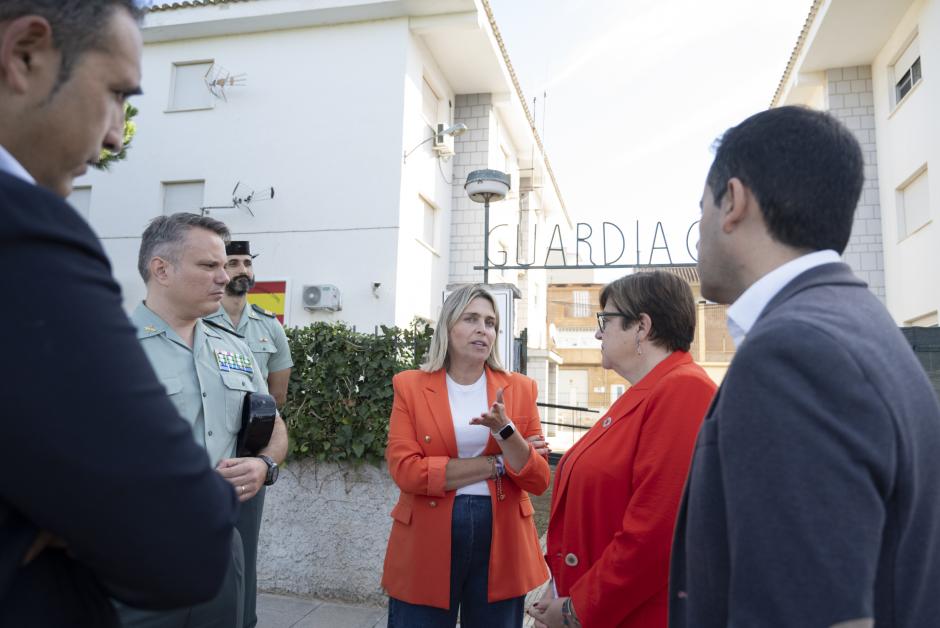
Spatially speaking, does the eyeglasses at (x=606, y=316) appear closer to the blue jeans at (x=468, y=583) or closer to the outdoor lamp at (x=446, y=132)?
the blue jeans at (x=468, y=583)

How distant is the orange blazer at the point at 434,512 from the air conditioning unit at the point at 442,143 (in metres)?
11.8

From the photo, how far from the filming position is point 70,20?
938mm

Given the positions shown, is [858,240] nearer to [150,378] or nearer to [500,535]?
[500,535]

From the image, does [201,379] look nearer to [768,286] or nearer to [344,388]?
[768,286]

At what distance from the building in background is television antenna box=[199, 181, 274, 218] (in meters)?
11.8

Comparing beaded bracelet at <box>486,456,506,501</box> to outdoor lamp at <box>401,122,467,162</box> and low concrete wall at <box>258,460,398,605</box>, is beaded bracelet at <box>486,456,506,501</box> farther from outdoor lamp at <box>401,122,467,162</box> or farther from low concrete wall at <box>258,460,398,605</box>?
outdoor lamp at <box>401,122,467,162</box>

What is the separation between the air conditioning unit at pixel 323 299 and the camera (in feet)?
41.5

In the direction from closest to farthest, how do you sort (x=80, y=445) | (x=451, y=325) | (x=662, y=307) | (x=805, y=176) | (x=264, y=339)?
(x=80, y=445) < (x=805, y=176) < (x=662, y=307) < (x=451, y=325) < (x=264, y=339)

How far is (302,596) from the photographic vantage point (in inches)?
204

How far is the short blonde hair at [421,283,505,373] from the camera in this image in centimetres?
342

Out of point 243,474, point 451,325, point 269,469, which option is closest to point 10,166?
point 243,474

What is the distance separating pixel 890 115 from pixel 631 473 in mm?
15016

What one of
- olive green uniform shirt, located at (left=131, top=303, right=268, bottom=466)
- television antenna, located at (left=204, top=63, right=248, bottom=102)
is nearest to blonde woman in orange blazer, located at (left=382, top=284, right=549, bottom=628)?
olive green uniform shirt, located at (left=131, top=303, right=268, bottom=466)

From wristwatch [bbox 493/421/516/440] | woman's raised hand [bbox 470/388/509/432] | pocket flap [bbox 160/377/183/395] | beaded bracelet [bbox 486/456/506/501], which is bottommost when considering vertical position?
beaded bracelet [bbox 486/456/506/501]
